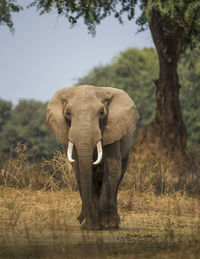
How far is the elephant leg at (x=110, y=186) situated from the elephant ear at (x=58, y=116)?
2.37 ft

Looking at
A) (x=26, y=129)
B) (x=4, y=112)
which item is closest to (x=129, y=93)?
(x=26, y=129)

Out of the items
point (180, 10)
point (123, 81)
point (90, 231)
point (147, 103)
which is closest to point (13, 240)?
point (90, 231)

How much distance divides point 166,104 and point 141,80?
37755 millimetres

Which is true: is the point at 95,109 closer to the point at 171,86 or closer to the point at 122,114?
the point at 122,114

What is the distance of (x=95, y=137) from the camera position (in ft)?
26.2

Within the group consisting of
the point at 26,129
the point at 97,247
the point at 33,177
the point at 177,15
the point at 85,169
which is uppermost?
the point at 177,15

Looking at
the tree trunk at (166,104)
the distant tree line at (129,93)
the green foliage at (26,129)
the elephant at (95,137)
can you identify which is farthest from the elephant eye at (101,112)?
the green foliage at (26,129)

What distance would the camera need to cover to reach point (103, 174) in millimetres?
8695

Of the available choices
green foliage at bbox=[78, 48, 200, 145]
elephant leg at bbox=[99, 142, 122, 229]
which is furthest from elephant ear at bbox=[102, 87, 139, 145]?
green foliage at bbox=[78, 48, 200, 145]

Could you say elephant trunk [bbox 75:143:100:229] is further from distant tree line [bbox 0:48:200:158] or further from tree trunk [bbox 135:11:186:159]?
distant tree line [bbox 0:48:200:158]

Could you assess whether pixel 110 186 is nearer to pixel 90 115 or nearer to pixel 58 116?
pixel 90 115

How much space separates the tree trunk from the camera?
20000 mm

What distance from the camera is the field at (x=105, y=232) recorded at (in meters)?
6.02

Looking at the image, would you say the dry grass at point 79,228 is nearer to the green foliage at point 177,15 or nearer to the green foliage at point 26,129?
the green foliage at point 177,15
